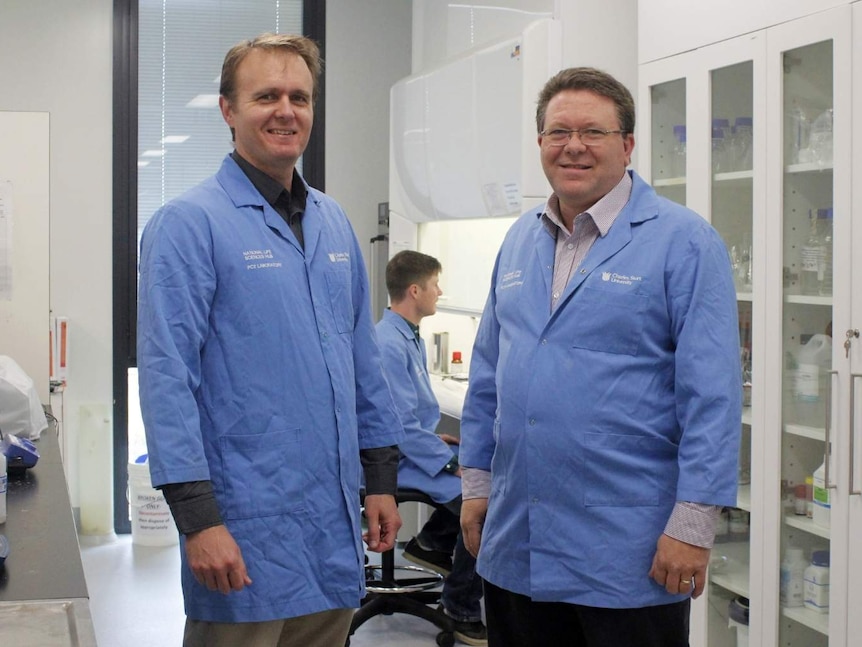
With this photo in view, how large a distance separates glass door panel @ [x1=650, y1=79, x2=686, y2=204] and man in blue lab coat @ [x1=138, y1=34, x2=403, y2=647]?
4.60 ft

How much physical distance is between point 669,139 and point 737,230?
37 centimetres

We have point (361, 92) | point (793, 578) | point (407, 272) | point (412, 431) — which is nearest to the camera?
point (793, 578)

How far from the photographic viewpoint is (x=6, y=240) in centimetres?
426

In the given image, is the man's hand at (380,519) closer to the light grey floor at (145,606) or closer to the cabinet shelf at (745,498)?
the cabinet shelf at (745,498)

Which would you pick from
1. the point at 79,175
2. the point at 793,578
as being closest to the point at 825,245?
the point at 793,578

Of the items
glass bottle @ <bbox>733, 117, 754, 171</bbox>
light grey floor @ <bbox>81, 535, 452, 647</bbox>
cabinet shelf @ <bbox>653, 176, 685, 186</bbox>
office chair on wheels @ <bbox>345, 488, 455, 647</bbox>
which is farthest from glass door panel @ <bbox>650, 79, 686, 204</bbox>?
light grey floor @ <bbox>81, 535, 452, 647</bbox>

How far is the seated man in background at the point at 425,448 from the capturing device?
3.42 meters

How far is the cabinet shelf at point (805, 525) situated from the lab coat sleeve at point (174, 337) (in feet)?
5.03

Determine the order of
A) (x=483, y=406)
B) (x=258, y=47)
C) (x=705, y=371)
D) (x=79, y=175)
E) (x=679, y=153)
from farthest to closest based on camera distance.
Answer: (x=79, y=175) < (x=679, y=153) < (x=483, y=406) < (x=258, y=47) < (x=705, y=371)

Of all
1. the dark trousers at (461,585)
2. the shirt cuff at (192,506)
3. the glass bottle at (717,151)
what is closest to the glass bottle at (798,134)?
the glass bottle at (717,151)

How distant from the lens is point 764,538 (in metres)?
2.60

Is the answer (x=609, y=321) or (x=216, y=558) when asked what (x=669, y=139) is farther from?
(x=216, y=558)

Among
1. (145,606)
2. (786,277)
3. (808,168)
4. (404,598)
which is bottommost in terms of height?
(145,606)

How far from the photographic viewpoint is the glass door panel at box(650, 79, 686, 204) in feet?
9.46
